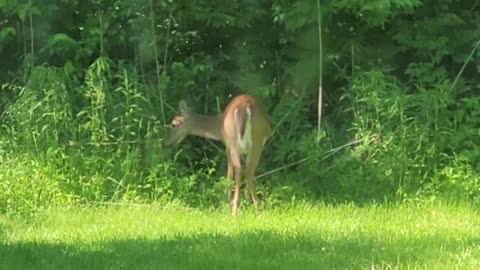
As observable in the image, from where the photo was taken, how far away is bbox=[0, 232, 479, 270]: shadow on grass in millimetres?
6406

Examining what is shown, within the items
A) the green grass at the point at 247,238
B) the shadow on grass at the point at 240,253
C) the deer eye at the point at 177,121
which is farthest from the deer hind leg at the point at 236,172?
the shadow on grass at the point at 240,253

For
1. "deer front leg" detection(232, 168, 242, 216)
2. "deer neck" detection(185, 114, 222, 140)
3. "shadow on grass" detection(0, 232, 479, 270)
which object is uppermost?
"deer neck" detection(185, 114, 222, 140)

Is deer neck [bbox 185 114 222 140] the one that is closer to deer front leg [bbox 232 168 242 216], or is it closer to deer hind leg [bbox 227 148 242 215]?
deer hind leg [bbox 227 148 242 215]

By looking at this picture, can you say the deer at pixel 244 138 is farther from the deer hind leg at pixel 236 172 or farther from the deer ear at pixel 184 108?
the deer ear at pixel 184 108

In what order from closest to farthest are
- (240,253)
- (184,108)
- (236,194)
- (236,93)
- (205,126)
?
(240,253)
(236,194)
(205,126)
(184,108)
(236,93)

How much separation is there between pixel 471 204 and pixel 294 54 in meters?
3.14

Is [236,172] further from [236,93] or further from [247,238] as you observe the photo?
[247,238]

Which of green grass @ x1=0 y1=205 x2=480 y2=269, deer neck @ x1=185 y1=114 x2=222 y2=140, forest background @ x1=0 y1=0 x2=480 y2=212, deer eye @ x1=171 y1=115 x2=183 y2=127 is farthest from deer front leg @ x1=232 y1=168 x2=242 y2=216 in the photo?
deer eye @ x1=171 y1=115 x2=183 y2=127

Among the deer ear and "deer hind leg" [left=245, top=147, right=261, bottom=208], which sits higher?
the deer ear

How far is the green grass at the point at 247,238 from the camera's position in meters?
6.47

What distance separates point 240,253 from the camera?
266 inches

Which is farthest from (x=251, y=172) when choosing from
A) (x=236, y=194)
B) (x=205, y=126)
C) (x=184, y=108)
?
(x=184, y=108)

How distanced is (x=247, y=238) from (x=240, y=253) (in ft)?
1.65

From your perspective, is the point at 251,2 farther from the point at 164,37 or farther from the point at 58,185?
the point at 58,185
